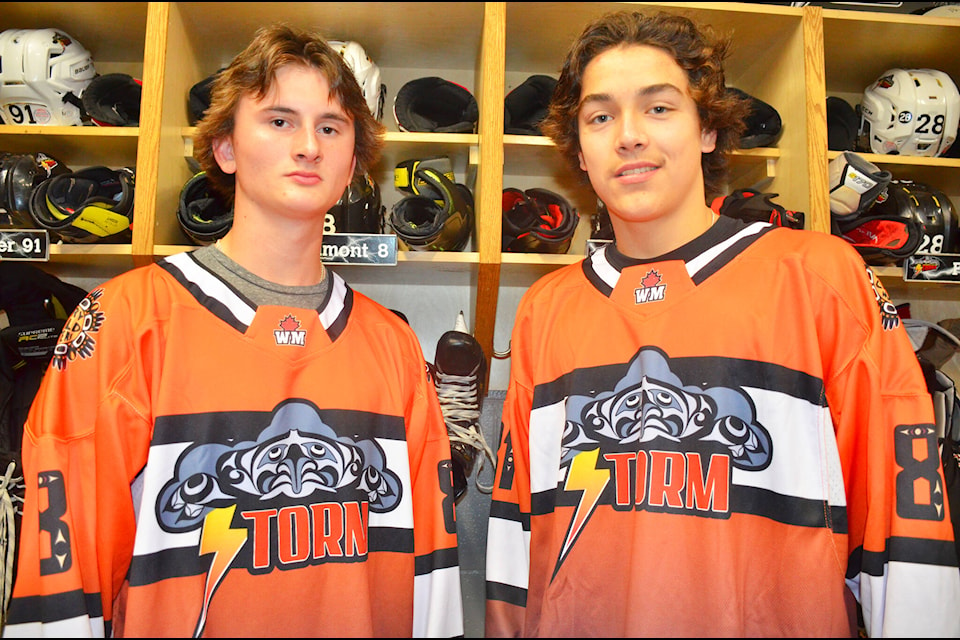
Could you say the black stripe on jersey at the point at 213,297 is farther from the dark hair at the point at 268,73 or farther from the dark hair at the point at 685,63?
the dark hair at the point at 685,63

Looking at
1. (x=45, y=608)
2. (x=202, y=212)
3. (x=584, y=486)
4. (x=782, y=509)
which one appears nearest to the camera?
(x=45, y=608)

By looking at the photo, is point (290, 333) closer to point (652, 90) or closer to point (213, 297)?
point (213, 297)

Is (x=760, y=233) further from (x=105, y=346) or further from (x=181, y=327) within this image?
(x=105, y=346)

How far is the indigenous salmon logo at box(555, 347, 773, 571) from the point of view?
46.3 inches

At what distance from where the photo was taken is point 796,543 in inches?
44.5

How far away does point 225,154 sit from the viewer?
1.42m

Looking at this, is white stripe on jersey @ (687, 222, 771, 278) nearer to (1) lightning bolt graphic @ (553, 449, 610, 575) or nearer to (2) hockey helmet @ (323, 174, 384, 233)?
(1) lightning bolt graphic @ (553, 449, 610, 575)

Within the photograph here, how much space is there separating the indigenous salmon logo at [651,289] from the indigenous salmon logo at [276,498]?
0.55 metres

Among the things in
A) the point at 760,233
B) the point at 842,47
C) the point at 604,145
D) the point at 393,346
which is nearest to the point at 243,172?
the point at 393,346

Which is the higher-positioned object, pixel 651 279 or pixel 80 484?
pixel 651 279

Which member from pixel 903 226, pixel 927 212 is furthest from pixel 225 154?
pixel 927 212

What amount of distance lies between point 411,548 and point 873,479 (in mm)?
761

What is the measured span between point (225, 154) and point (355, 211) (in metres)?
0.37

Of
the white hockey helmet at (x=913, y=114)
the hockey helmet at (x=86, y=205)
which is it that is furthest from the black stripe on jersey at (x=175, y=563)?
the white hockey helmet at (x=913, y=114)
